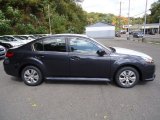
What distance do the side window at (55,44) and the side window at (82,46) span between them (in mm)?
258

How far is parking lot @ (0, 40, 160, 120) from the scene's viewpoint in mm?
4797

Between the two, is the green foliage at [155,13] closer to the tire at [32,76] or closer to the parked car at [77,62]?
the parked car at [77,62]

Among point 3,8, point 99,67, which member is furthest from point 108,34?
point 99,67

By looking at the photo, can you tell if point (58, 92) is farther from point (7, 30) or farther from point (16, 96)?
point (7, 30)

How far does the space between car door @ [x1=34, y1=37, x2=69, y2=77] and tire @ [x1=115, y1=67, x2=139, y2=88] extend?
1605 millimetres

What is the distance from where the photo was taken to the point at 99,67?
6.84m

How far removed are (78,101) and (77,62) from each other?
5.11 ft

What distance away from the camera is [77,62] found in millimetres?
6891

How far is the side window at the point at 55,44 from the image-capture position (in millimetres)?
7035

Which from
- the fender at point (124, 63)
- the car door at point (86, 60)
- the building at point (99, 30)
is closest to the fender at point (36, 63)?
the car door at point (86, 60)

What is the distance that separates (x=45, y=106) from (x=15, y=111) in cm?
69

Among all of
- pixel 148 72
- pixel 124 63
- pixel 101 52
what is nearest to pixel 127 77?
pixel 124 63

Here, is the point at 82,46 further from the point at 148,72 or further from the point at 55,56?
the point at 148,72

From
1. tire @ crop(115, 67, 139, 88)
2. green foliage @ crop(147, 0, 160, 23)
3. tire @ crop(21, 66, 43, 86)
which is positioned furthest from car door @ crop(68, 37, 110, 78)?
green foliage @ crop(147, 0, 160, 23)
